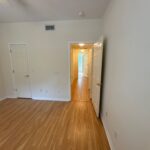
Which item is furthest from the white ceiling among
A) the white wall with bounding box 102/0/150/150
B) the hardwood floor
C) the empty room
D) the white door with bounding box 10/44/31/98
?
the hardwood floor

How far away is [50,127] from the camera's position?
2525 mm

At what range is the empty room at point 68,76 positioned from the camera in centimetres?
111

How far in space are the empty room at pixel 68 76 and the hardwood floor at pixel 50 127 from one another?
0.06 feet

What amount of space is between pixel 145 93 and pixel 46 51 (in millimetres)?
3482

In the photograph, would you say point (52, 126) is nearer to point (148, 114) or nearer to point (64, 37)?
point (148, 114)

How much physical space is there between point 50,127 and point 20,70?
2.66 m

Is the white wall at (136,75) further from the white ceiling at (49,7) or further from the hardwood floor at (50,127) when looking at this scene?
the white ceiling at (49,7)

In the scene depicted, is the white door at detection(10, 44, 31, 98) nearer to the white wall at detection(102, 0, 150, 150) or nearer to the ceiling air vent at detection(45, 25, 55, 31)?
the ceiling air vent at detection(45, 25, 55, 31)

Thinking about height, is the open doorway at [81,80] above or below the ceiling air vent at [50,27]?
below

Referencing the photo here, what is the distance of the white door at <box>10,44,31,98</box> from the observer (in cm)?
393

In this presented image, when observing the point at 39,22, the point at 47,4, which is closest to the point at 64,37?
the point at 39,22

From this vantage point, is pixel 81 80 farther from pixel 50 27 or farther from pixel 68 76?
pixel 50 27

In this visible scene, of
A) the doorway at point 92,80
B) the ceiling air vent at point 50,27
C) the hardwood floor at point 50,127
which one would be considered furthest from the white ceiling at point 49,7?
the hardwood floor at point 50,127

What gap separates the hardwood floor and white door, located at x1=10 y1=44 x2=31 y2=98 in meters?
0.62
